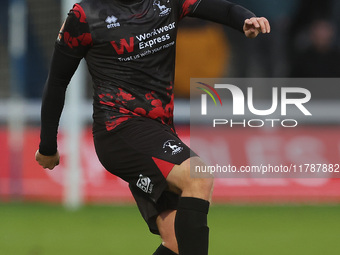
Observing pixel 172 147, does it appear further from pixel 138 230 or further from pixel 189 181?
pixel 138 230

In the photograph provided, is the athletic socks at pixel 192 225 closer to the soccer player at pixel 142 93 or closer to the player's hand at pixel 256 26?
the soccer player at pixel 142 93

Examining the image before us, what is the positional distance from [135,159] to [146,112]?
0.27 metres

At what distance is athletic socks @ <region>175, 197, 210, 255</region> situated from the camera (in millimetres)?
4598

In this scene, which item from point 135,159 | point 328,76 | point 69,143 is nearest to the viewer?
point 135,159

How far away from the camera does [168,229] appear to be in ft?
16.4

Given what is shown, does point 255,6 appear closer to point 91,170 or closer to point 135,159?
point 91,170

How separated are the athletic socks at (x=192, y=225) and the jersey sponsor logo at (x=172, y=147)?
0.25m

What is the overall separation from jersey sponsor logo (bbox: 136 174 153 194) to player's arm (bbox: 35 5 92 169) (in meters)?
0.65

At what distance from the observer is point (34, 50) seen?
11484 millimetres

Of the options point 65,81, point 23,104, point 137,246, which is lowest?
point 137,246

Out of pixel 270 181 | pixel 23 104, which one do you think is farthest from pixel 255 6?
pixel 23 104

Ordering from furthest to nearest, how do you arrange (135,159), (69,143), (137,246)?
(69,143)
(137,246)
(135,159)

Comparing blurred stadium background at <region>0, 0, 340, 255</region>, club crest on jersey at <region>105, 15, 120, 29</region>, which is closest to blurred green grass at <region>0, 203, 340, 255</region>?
blurred stadium background at <region>0, 0, 340, 255</region>

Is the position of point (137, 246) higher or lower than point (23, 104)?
lower
